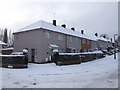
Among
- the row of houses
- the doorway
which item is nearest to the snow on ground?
the row of houses

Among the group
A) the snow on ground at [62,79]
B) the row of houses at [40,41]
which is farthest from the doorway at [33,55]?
the snow on ground at [62,79]

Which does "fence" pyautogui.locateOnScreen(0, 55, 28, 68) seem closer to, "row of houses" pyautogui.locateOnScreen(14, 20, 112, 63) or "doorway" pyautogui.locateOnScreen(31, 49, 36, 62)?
"row of houses" pyautogui.locateOnScreen(14, 20, 112, 63)

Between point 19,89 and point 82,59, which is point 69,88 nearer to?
point 19,89

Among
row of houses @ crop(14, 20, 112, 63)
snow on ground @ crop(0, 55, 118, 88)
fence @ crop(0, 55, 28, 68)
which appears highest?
row of houses @ crop(14, 20, 112, 63)

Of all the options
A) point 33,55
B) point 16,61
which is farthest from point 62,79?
point 33,55

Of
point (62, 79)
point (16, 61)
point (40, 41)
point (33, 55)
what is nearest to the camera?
point (62, 79)

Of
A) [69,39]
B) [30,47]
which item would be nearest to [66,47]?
[69,39]

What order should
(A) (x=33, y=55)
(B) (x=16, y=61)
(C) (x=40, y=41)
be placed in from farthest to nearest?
(A) (x=33, y=55)
(C) (x=40, y=41)
(B) (x=16, y=61)

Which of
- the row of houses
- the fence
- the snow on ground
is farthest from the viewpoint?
the row of houses

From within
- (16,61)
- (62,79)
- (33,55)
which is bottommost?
(62,79)

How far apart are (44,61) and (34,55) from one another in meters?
2.28

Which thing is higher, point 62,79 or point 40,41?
point 40,41

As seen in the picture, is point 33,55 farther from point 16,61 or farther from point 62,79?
point 62,79

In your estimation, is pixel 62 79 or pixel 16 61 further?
pixel 16 61
